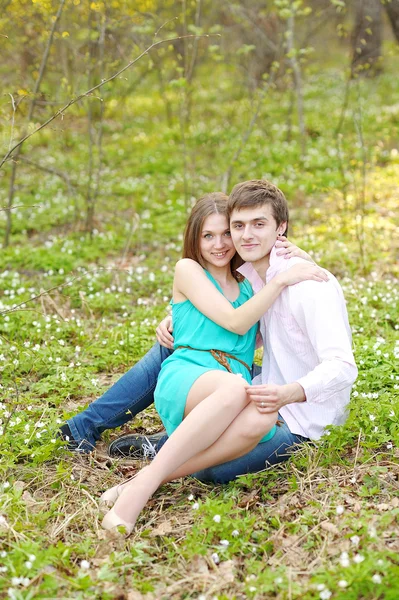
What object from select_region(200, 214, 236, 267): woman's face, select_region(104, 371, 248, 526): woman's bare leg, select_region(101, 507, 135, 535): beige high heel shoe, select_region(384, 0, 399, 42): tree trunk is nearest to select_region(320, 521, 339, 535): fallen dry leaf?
select_region(104, 371, 248, 526): woman's bare leg

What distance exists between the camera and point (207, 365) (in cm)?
352

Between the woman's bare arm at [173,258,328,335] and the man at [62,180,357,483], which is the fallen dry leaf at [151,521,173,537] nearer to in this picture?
the man at [62,180,357,483]

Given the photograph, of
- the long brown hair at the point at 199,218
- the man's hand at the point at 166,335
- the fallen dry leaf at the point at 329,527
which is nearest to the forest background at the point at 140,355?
the fallen dry leaf at the point at 329,527

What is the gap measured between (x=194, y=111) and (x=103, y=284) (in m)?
8.78

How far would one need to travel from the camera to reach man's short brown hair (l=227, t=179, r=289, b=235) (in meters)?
3.50

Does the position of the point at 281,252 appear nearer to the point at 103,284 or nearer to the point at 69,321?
the point at 69,321

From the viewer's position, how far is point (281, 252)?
3600mm

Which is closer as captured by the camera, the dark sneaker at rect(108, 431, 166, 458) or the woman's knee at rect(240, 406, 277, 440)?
the woman's knee at rect(240, 406, 277, 440)

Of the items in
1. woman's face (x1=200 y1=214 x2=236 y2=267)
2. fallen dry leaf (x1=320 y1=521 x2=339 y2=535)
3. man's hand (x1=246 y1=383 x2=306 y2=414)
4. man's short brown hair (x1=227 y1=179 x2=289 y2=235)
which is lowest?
fallen dry leaf (x1=320 y1=521 x2=339 y2=535)

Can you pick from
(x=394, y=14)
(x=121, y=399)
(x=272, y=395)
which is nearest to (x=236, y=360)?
(x=272, y=395)

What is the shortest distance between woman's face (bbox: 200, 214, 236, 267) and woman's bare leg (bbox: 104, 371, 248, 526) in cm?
83

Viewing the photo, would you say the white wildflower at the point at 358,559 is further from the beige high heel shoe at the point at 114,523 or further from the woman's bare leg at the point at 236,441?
the beige high heel shoe at the point at 114,523

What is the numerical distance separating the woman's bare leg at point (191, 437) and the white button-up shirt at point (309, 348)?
1.18 ft

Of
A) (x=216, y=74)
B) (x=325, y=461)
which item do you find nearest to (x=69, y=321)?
(x=325, y=461)
